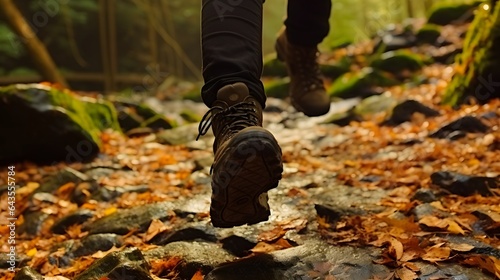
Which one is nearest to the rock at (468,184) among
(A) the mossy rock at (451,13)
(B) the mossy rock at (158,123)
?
(B) the mossy rock at (158,123)

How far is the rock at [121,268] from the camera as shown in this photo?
156 cm

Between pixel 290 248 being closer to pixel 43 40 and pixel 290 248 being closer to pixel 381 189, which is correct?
pixel 381 189

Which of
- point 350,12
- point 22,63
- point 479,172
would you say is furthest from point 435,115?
point 350,12

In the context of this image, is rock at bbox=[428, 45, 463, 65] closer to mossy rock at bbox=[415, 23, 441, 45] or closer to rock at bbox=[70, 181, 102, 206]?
mossy rock at bbox=[415, 23, 441, 45]

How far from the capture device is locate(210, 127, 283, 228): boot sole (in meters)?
1.38

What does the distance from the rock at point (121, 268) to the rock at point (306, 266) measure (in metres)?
0.24

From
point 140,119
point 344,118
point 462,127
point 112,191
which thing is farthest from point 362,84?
→ point 112,191

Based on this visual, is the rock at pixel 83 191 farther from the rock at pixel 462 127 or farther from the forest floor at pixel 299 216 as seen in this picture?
the rock at pixel 462 127

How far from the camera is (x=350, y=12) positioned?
2339cm

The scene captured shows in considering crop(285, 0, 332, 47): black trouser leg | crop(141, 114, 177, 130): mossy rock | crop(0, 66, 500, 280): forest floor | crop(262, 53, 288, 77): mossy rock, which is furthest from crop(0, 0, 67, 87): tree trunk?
crop(285, 0, 332, 47): black trouser leg

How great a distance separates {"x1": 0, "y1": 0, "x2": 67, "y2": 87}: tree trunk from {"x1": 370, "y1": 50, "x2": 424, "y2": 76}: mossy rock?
21.2 ft

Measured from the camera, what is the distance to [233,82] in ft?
4.94

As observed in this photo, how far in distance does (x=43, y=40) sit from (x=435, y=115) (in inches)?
520

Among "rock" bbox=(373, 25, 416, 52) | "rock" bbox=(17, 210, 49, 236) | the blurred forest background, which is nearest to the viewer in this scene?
"rock" bbox=(17, 210, 49, 236)
